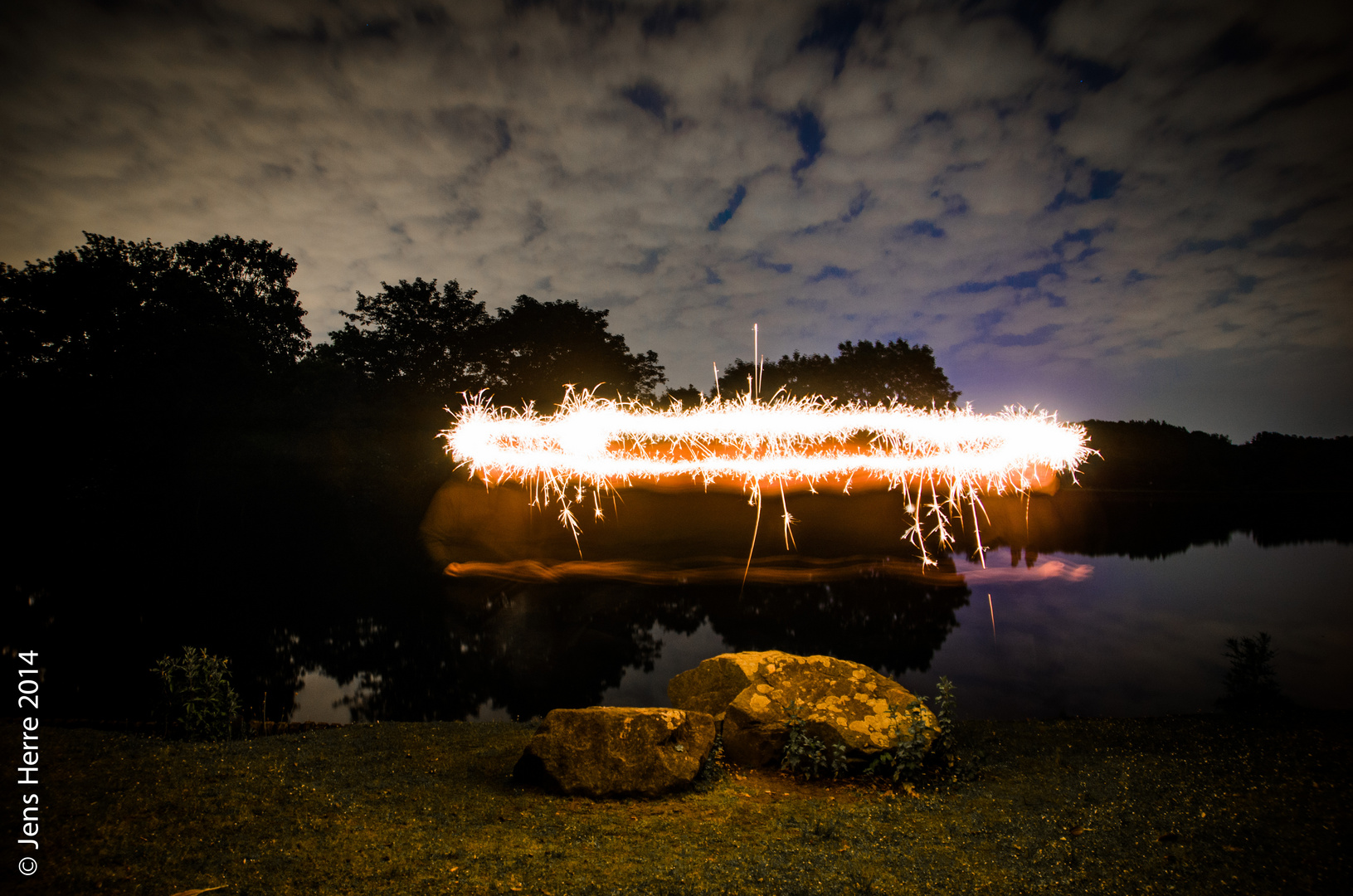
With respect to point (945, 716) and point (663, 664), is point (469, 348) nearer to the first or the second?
point (663, 664)

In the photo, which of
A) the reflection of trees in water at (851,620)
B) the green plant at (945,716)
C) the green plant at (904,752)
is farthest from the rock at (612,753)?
the reflection of trees in water at (851,620)

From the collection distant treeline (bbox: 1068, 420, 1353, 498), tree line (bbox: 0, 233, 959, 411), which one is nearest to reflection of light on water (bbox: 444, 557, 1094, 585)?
tree line (bbox: 0, 233, 959, 411)

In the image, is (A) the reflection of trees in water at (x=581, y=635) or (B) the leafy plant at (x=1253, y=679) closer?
(B) the leafy plant at (x=1253, y=679)

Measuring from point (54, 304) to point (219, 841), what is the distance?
25.7m

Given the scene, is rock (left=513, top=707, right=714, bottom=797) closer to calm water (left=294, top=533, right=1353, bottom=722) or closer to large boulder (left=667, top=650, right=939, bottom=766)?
large boulder (left=667, top=650, right=939, bottom=766)

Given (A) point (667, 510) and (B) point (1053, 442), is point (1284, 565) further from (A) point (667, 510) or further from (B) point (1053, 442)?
(A) point (667, 510)

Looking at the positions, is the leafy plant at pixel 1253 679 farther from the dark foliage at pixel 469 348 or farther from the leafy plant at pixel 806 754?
the dark foliage at pixel 469 348

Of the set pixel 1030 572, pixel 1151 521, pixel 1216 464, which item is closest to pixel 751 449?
pixel 1030 572

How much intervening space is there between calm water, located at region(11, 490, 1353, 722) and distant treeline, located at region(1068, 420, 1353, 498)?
17405 millimetres

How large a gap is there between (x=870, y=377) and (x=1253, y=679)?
25647 mm

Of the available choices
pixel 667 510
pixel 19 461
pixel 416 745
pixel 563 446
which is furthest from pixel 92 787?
pixel 19 461

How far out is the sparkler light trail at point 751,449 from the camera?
49.5ft

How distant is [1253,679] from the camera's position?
873 cm

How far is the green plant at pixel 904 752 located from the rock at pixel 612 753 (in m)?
2.01
